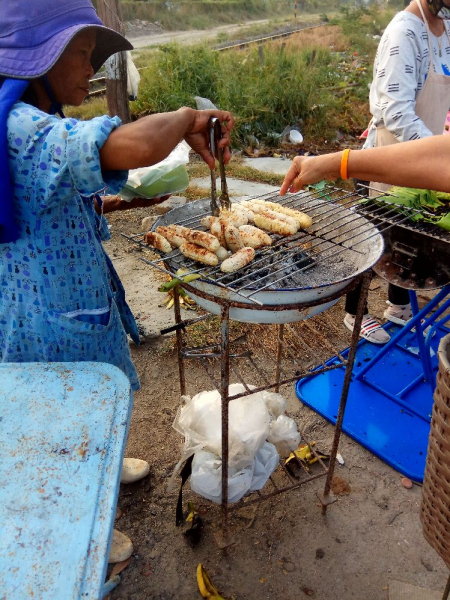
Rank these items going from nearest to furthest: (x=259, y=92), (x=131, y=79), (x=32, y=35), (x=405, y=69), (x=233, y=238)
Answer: (x=32, y=35) → (x=233, y=238) → (x=405, y=69) → (x=131, y=79) → (x=259, y=92)

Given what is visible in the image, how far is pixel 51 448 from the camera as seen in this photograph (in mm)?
1563

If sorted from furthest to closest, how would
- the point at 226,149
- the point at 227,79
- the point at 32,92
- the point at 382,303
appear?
the point at 227,79 < the point at 382,303 < the point at 226,149 < the point at 32,92

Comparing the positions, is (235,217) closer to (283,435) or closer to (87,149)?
(87,149)

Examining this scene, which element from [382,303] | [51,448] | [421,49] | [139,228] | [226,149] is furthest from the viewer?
[139,228]

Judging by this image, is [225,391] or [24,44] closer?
[24,44]

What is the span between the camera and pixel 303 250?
2.33 metres

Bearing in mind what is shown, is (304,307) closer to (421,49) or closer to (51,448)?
(51,448)

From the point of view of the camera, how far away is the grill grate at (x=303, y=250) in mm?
2078

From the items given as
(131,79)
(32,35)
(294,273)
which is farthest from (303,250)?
(131,79)

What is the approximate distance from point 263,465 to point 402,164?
75.1 inches

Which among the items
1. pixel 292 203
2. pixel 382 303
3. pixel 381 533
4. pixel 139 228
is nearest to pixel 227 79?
pixel 139 228

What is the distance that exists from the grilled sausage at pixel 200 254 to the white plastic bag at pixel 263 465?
52.3 inches

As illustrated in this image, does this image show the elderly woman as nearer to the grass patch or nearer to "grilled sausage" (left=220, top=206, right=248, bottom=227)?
"grilled sausage" (left=220, top=206, right=248, bottom=227)

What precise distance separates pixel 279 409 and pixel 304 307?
1.32 meters
